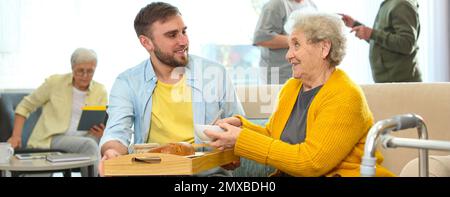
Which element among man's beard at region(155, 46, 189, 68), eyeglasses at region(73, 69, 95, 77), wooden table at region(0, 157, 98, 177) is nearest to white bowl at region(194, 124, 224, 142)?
man's beard at region(155, 46, 189, 68)

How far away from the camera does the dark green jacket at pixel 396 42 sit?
10.3 feet

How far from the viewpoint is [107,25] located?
450 cm

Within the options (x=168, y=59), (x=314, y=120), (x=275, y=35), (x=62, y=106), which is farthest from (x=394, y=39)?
(x=62, y=106)

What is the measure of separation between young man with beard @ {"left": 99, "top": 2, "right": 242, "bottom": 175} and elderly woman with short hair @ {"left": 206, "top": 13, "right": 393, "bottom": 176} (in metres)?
0.21

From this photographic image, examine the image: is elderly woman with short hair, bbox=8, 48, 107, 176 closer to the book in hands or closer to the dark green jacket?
the book in hands

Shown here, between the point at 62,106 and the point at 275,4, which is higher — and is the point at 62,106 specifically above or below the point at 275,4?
below

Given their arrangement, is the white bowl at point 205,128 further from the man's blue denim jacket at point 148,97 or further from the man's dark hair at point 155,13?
the man's dark hair at point 155,13

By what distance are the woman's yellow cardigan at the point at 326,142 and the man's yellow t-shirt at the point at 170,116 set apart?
0.40 m

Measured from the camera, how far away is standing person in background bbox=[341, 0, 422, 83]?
Result: 3133mm

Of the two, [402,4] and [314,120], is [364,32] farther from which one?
[314,120]

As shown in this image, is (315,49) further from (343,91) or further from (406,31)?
(406,31)

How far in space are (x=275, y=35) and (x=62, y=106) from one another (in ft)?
4.43

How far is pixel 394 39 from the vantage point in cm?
313
